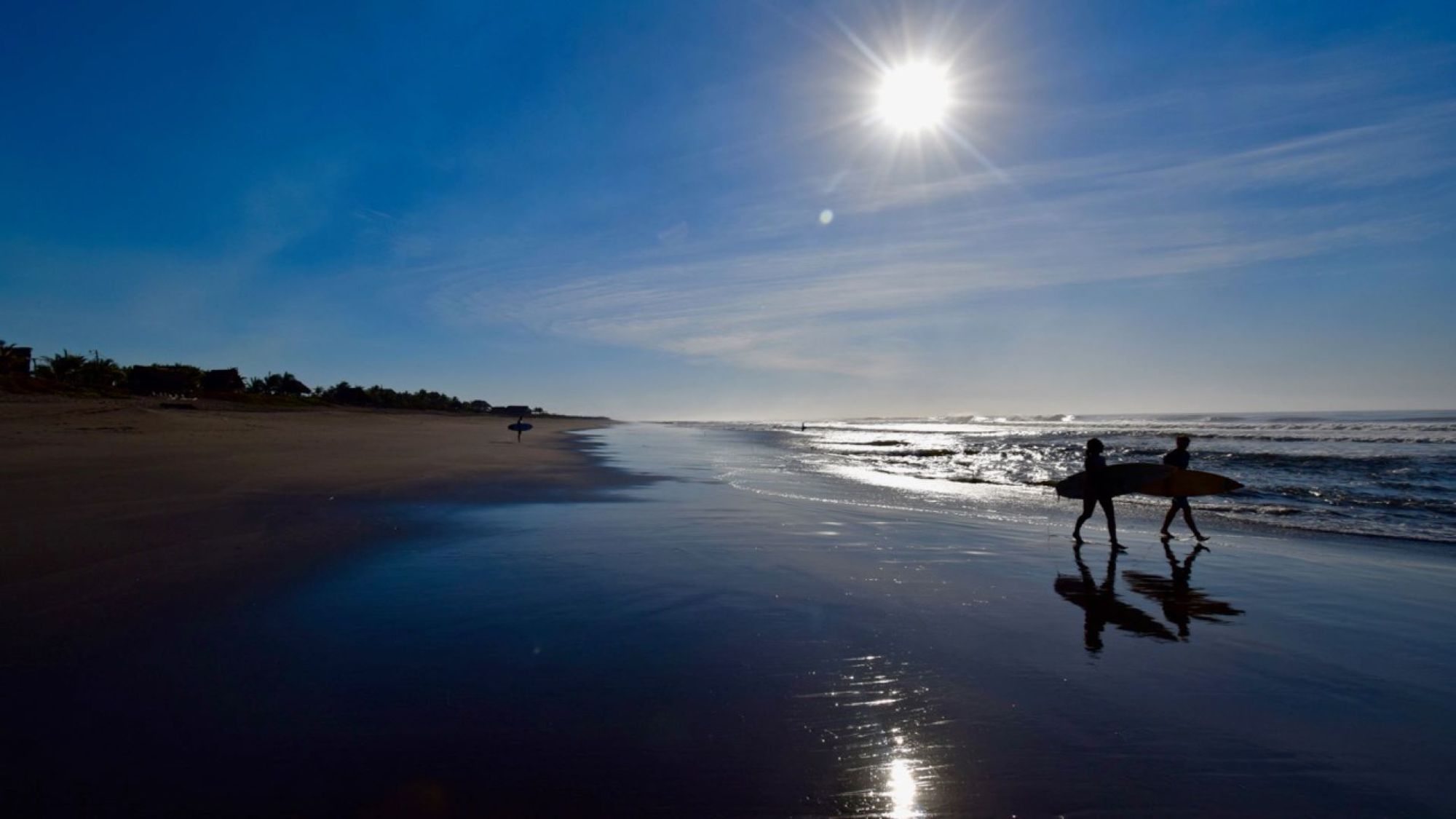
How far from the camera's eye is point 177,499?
39.3ft

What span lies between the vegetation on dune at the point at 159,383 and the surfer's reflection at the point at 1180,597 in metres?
51.5

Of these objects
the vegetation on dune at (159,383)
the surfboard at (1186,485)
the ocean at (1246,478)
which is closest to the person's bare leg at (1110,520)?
the surfboard at (1186,485)

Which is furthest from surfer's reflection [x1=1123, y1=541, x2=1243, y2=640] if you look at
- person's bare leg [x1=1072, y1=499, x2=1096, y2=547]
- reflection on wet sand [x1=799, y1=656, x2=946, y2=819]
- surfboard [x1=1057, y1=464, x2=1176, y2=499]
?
reflection on wet sand [x1=799, y1=656, x2=946, y2=819]

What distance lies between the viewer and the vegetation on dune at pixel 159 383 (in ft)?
137

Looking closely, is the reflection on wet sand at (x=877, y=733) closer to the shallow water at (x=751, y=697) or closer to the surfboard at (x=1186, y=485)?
the shallow water at (x=751, y=697)

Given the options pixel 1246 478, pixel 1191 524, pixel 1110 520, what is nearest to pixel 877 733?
pixel 1110 520

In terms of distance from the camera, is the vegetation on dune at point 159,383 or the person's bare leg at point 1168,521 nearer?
the person's bare leg at point 1168,521

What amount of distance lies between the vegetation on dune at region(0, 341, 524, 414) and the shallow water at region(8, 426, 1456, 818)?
46.2m

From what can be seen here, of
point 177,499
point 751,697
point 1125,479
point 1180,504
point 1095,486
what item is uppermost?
point 1125,479

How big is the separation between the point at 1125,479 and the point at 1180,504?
1.02 m

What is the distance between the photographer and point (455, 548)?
9.73m

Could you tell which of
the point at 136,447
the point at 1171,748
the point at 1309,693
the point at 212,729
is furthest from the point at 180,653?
the point at 136,447

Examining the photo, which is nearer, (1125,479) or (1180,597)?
(1180,597)

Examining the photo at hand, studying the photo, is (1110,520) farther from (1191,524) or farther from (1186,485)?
(1186,485)
